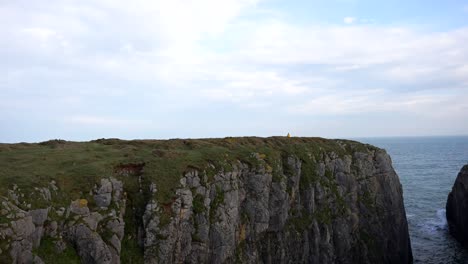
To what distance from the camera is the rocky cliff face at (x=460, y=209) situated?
63.5m

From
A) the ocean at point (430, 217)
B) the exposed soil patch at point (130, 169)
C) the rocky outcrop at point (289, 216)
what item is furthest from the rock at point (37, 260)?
the ocean at point (430, 217)

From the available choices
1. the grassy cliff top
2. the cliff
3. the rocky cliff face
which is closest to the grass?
the cliff

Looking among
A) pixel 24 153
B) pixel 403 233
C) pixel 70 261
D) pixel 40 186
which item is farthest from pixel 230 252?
pixel 403 233

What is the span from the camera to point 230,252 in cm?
3547

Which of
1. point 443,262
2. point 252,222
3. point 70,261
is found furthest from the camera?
point 443,262

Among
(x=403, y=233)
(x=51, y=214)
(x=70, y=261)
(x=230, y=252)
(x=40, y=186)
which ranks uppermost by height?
(x=40, y=186)

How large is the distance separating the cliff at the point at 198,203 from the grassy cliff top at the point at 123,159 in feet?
Result: 0.35

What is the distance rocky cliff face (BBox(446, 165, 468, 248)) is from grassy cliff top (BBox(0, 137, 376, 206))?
3162cm

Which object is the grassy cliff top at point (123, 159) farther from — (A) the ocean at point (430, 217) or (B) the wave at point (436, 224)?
(B) the wave at point (436, 224)

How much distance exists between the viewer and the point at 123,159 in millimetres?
35719

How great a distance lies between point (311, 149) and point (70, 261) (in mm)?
32980

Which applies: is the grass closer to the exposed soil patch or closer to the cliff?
the cliff

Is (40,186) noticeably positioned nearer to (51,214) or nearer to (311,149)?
(51,214)

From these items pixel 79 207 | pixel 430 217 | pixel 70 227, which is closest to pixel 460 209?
pixel 430 217
